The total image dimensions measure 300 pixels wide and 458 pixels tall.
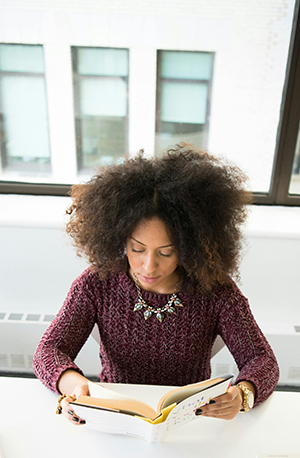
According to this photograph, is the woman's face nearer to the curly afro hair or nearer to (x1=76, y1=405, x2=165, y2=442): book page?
the curly afro hair

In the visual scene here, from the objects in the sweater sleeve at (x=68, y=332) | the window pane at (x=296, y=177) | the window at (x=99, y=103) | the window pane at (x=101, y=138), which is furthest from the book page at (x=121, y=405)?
the window pane at (x=296, y=177)

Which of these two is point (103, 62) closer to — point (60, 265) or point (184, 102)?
point (184, 102)

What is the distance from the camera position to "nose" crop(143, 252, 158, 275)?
970 mm

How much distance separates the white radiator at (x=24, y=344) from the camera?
1837 millimetres

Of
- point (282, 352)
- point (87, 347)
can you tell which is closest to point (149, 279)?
point (87, 347)

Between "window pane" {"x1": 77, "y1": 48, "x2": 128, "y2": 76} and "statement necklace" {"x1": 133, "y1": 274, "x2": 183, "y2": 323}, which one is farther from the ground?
"window pane" {"x1": 77, "y1": 48, "x2": 128, "y2": 76}

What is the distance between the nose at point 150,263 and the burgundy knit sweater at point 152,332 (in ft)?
0.49

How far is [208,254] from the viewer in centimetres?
99

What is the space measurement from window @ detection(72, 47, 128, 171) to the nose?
3.89 feet

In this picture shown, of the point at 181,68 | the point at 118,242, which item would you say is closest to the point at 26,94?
the point at 181,68

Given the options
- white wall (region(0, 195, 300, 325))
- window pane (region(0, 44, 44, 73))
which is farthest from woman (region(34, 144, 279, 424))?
window pane (region(0, 44, 44, 73))

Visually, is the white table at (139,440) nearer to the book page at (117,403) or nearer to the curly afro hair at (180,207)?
the book page at (117,403)

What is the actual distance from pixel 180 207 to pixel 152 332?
408 mm

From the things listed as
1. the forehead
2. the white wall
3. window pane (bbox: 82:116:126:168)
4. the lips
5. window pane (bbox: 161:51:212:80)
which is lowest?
the white wall
